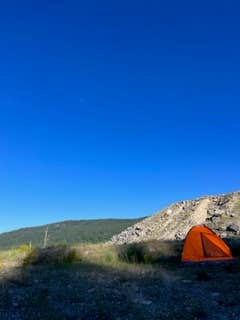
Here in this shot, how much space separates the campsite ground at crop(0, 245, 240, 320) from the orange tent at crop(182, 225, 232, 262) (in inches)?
34.2

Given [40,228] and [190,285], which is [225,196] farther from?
[40,228]

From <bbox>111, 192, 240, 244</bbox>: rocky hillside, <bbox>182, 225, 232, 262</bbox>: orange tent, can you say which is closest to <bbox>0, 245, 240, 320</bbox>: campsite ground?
<bbox>182, 225, 232, 262</bbox>: orange tent

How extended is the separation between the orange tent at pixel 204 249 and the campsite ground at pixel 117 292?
87 cm

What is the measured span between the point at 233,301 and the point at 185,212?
102 feet

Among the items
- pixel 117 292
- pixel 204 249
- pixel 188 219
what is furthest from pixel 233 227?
pixel 117 292

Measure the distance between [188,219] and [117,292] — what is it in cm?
2777

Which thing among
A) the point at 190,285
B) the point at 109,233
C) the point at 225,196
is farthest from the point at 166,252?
the point at 109,233

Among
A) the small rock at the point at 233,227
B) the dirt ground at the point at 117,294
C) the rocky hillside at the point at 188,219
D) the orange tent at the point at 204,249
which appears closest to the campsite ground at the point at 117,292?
the dirt ground at the point at 117,294

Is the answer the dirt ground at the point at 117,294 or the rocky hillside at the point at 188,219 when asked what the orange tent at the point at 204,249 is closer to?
the dirt ground at the point at 117,294

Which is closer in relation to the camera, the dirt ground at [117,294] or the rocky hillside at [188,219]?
the dirt ground at [117,294]

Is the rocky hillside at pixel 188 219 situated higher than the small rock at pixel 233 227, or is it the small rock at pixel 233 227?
the rocky hillside at pixel 188 219

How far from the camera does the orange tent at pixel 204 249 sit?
18.5m

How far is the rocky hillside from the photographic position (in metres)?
35.1

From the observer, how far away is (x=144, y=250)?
20859mm
